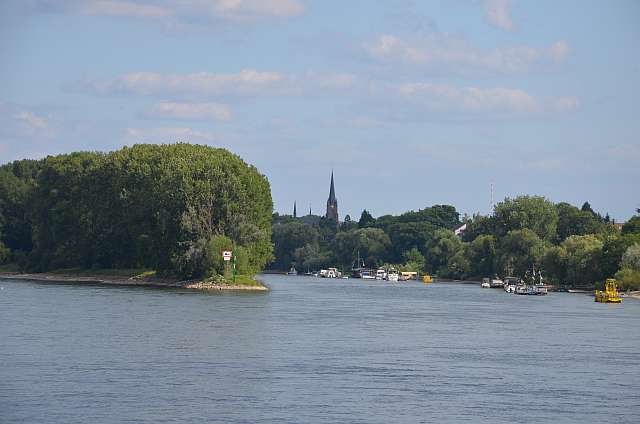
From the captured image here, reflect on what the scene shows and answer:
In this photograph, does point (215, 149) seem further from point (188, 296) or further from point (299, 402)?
point (299, 402)

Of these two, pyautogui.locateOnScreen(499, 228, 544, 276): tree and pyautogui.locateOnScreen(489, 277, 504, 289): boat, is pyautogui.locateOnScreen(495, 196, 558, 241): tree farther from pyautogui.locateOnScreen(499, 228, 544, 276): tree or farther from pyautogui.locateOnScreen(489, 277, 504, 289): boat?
pyautogui.locateOnScreen(489, 277, 504, 289): boat

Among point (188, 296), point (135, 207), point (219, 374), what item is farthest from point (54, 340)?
point (135, 207)

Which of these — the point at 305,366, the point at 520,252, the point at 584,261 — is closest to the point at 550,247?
the point at 520,252

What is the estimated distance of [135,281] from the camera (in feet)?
429

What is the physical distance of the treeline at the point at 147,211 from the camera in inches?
4560

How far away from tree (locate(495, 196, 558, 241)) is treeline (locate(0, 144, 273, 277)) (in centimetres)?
6250

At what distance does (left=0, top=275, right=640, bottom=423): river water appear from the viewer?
35.3 meters

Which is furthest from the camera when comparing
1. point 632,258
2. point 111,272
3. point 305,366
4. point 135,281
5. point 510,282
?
point 510,282

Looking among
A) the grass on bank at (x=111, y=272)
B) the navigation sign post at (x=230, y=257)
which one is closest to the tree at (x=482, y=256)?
the grass on bank at (x=111, y=272)

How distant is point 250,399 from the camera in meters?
37.2

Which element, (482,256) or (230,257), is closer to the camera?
(230,257)

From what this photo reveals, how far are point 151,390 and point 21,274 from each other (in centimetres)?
11930

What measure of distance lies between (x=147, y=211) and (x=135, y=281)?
38.8 feet

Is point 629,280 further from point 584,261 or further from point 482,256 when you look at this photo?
point 482,256
